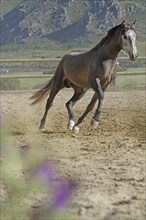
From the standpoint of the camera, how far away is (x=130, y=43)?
7.80 metres

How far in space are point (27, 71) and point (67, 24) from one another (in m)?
67.6

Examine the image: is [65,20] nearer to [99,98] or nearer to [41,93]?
[41,93]

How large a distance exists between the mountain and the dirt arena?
60.7 meters

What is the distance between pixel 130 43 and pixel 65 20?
3228 inches

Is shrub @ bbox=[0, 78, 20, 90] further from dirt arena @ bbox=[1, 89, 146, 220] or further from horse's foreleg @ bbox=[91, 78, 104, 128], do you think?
horse's foreleg @ bbox=[91, 78, 104, 128]

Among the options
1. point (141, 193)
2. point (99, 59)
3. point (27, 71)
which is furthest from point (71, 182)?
point (27, 71)

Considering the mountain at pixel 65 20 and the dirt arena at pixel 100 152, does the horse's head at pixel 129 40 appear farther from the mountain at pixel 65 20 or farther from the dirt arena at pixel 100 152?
the mountain at pixel 65 20

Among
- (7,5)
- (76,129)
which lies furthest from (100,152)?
(7,5)

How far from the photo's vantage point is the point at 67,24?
87.0 metres

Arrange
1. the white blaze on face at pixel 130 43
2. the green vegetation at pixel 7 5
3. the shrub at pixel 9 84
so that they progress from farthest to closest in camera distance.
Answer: the green vegetation at pixel 7 5 → the shrub at pixel 9 84 → the white blaze on face at pixel 130 43

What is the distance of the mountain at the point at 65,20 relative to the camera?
77.3m

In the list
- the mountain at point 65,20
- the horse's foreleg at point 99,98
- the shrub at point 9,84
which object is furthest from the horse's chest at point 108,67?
the mountain at point 65,20

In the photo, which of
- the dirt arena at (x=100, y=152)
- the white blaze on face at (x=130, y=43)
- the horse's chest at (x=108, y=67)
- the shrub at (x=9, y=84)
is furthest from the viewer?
the shrub at (x=9, y=84)

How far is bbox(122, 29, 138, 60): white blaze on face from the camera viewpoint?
7.75 metres
